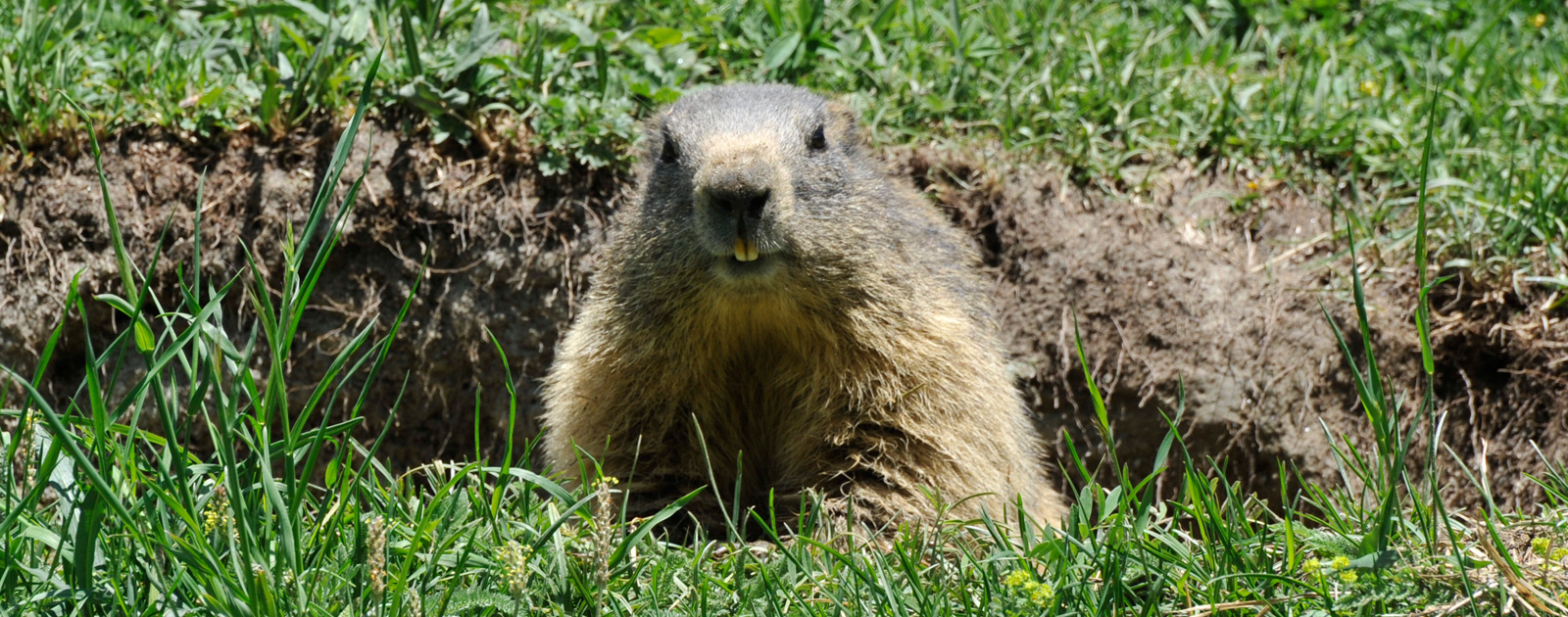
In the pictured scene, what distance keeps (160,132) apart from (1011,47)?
3.84 m

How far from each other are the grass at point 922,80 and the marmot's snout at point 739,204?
2088 mm

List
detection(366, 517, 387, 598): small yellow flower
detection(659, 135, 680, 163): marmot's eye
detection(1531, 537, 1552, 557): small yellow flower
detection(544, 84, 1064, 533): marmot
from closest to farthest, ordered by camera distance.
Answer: detection(366, 517, 387, 598): small yellow flower, detection(1531, 537, 1552, 557): small yellow flower, detection(544, 84, 1064, 533): marmot, detection(659, 135, 680, 163): marmot's eye

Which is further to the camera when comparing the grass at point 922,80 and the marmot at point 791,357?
the grass at point 922,80

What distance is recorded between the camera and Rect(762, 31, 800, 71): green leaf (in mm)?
5848

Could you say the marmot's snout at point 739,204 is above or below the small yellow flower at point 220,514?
above

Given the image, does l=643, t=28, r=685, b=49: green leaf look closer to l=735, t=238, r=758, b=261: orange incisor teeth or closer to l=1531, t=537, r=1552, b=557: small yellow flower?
l=735, t=238, r=758, b=261: orange incisor teeth

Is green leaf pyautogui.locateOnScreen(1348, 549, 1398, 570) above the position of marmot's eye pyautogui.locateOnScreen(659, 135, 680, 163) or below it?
below

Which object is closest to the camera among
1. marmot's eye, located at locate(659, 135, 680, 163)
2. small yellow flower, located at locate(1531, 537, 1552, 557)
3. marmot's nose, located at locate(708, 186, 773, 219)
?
small yellow flower, located at locate(1531, 537, 1552, 557)

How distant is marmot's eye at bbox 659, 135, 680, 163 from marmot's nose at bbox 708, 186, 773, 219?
24.3 inches

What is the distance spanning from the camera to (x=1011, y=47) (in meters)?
6.22

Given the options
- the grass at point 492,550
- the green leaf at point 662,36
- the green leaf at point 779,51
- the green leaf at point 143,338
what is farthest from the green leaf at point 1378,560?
the green leaf at point 662,36

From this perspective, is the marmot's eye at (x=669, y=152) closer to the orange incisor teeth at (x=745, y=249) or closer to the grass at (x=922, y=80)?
the orange incisor teeth at (x=745, y=249)

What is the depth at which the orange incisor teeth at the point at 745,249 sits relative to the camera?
3.40m

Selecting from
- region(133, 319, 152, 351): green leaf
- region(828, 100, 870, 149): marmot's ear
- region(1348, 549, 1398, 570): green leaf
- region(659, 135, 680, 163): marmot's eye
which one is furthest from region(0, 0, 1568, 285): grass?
region(1348, 549, 1398, 570): green leaf
